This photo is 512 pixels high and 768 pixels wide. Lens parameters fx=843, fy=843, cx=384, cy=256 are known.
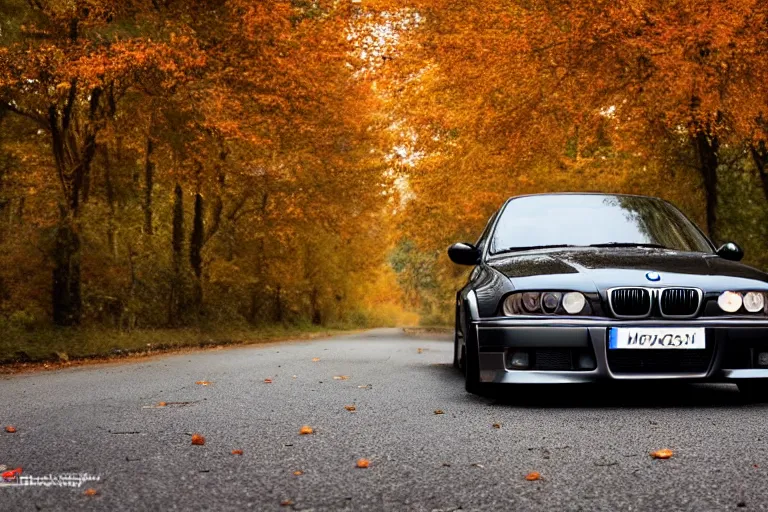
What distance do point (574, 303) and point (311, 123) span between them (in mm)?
13918

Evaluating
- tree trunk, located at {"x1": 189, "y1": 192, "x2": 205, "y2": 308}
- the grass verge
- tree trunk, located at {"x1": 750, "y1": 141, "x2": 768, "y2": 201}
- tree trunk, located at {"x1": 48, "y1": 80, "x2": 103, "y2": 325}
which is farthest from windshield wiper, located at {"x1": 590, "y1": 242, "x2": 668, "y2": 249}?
tree trunk, located at {"x1": 189, "y1": 192, "x2": 205, "y2": 308}

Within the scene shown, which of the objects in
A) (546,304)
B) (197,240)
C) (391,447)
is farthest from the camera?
(197,240)

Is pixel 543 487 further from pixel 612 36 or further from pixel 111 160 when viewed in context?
pixel 111 160

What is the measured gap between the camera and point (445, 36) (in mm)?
14789

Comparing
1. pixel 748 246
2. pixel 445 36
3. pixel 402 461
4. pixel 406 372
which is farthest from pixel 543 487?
pixel 748 246

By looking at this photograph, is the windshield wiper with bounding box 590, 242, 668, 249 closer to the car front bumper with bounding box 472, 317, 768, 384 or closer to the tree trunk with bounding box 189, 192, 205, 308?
the car front bumper with bounding box 472, 317, 768, 384

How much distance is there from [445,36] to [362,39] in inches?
98.4

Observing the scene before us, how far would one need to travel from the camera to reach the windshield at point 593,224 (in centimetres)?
704

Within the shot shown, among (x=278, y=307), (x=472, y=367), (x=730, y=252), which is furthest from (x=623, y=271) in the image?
(x=278, y=307)

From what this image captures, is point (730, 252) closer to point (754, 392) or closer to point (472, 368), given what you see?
point (754, 392)


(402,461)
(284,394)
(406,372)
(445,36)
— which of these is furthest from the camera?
(445,36)

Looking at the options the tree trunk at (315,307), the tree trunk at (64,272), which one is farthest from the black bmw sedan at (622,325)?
the tree trunk at (315,307)

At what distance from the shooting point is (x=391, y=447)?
4484mm

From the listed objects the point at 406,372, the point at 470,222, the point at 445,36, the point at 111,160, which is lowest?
the point at 406,372
